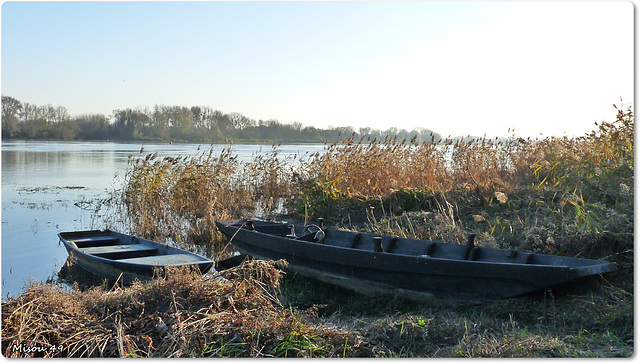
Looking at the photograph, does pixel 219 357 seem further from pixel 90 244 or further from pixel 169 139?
pixel 169 139

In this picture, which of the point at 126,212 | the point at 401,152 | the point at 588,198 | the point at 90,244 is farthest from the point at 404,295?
the point at 126,212

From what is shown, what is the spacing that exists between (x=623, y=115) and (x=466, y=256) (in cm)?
305

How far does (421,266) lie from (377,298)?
2.36ft

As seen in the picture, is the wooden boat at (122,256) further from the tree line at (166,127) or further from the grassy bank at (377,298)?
the tree line at (166,127)

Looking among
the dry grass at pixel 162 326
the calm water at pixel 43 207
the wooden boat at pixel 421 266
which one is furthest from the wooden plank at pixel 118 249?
the dry grass at pixel 162 326

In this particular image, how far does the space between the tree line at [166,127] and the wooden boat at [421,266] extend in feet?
12.3

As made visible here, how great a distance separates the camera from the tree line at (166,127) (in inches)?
458

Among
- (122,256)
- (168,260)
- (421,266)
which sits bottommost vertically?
(122,256)

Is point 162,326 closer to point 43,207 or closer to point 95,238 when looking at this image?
point 95,238

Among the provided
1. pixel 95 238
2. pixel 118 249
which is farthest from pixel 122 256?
pixel 95 238

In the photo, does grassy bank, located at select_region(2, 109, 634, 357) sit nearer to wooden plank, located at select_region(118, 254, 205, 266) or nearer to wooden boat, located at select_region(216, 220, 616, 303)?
wooden boat, located at select_region(216, 220, 616, 303)

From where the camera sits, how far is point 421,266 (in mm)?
5355

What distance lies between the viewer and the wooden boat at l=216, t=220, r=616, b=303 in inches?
187

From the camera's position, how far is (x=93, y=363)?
137 inches
